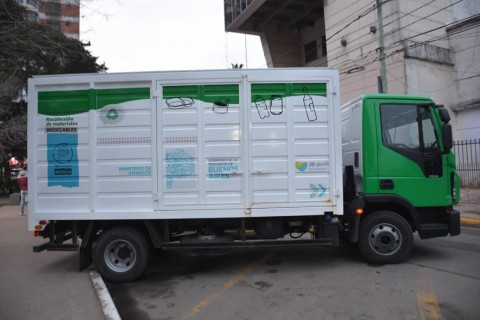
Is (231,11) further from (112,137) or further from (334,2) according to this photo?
(112,137)

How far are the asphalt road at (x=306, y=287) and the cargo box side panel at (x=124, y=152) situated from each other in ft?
4.25

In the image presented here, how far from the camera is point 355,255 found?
7184 mm

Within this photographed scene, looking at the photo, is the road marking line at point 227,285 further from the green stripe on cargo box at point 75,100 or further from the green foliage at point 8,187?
the green foliage at point 8,187

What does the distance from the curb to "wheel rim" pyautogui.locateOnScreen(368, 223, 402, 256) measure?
13.2ft

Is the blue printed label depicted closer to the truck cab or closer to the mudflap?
the truck cab

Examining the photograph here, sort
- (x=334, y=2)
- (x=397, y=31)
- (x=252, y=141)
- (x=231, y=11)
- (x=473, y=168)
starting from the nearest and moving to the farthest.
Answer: (x=252, y=141), (x=473, y=168), (x=397, y=31), (x=334, y=2), (x=231, y=11)

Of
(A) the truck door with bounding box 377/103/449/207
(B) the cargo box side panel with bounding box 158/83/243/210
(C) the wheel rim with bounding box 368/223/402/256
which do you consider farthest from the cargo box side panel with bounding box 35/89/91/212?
(A) the truck door with bounding box 377/103/449/207

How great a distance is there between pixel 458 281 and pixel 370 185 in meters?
1.82

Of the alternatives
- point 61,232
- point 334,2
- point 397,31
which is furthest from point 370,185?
point 334,2

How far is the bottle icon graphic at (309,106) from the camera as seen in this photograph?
6.10m

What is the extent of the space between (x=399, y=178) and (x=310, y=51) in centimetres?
2634

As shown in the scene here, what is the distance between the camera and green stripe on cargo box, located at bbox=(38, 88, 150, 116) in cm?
611

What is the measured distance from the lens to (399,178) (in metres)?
6.42

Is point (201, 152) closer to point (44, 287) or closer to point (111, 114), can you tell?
point (111, 114)
